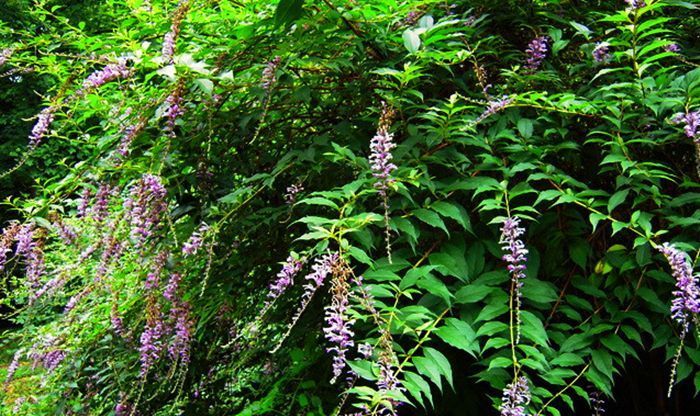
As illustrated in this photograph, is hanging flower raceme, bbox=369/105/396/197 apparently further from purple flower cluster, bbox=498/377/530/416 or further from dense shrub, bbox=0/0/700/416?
purple flower cluster, bbox=498/377/530/416

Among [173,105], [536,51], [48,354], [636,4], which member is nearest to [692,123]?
[636,4]

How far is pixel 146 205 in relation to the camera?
2309mm

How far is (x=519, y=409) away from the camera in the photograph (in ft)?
Result: 4.88

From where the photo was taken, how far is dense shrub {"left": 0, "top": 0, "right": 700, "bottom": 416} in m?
1.65

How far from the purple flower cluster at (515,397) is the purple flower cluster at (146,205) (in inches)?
55.2

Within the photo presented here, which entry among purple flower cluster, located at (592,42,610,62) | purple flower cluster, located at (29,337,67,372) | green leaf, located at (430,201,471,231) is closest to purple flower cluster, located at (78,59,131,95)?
purple flower cluster, located at (29,337,67,372)

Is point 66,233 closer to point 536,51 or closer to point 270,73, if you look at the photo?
point 270,73

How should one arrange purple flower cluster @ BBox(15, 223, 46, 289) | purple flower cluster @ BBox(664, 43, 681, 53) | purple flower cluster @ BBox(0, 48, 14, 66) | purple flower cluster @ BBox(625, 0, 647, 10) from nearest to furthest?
purple flower cluster @ BBox(625, 0, 647, 10)
purple flower cluster @ BBox(664, 43, 681, 53)
purple flower cluster @ BBox(15, 223, 46, 289)
purple flower cluster @ BBox(0, 48, 14, 66)

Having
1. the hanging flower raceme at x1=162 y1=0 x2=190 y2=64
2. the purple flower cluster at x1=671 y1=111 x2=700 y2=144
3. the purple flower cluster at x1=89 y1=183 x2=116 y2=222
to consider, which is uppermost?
the hanging flower raceme at x1=162 y1=0 x2=190 y2=64

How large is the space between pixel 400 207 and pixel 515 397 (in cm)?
65

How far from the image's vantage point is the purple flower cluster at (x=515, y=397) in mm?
1484

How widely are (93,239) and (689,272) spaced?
242 cm

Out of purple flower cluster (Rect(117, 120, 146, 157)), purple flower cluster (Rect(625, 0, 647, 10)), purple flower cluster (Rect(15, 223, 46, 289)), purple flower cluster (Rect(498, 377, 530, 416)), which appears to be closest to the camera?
purple flower cluster (Rect(498, 377, 530, 416))

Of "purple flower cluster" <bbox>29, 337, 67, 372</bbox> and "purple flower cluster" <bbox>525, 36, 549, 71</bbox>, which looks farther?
"purple flower cluster" <bbox>29, 337, 67, 372</bbox>
